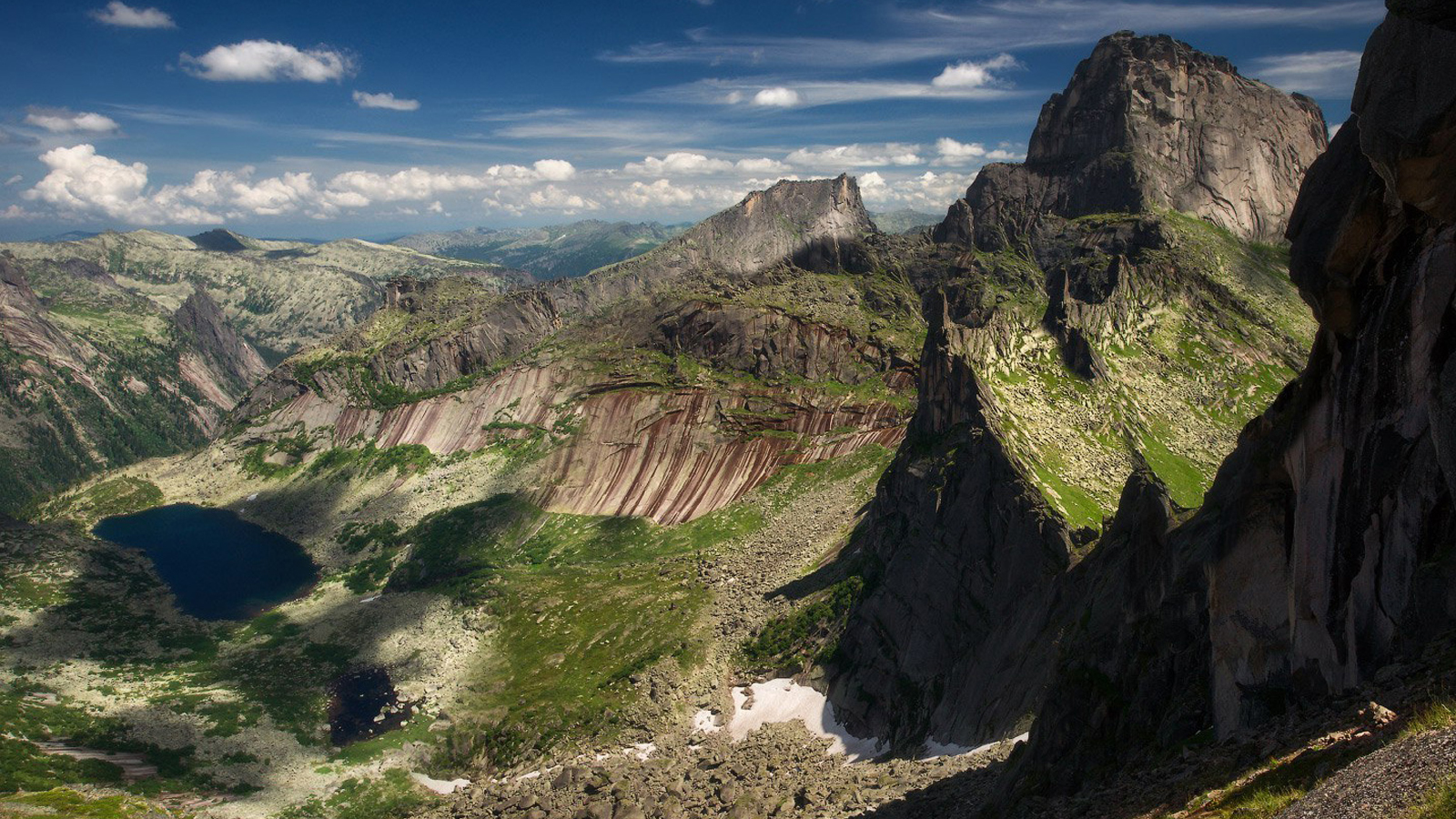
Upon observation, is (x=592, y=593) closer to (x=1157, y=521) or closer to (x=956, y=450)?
(x=956, y=450)

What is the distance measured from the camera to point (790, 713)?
85500mm

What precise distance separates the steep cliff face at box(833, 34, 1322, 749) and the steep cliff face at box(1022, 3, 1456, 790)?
12390 millimetres

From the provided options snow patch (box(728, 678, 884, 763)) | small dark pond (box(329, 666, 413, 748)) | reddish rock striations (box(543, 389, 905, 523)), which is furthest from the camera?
reddish rock striations (box(543, 389, 905, 523))

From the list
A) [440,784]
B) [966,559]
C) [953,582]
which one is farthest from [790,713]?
[440,784]

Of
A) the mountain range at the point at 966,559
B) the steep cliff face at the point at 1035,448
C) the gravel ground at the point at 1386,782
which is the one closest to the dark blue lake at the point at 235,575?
the mountain range at the point at 966,559

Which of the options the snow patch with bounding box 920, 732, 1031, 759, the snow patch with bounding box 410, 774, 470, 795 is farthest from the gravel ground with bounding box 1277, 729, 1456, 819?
the snow patch with bounding box 410, 774, 470, 795

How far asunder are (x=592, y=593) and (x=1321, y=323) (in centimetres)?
11630

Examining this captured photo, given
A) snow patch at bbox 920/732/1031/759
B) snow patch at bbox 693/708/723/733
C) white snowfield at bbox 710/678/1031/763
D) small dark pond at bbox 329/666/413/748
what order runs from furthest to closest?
small dark pond at bbox 329/666/413/748 < snow patch at bbox 693/708/723/733 < white snowfield at bbox 710/678/1031/763 < snow patch at bbox 920/732/1031/759

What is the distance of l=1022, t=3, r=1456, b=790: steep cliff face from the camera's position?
21.5 metres

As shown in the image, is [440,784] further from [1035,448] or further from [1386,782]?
[1386,782]

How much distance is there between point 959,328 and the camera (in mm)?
97188

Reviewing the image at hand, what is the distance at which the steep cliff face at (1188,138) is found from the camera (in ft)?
570

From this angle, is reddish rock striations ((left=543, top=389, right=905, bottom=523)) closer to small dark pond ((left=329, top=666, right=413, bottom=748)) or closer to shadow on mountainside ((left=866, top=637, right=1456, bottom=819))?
small dark pond ((left=329, top=666, right=413, bottom=748))

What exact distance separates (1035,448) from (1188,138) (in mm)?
140347
